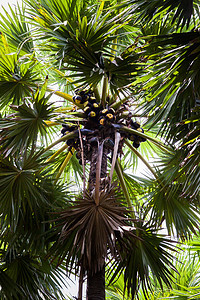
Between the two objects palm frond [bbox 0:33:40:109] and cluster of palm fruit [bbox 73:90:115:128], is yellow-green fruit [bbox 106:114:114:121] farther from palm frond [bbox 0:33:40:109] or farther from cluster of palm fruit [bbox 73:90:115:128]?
palm frond [bbox 0:33:40:109]

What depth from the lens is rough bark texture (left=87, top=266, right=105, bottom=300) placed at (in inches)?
115

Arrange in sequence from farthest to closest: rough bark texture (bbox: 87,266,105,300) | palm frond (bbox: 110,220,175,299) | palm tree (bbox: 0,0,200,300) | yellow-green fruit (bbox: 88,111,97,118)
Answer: yellow-green fruit (bbox: 88,111,97,118) → palm frond (bbox: 110,220,175,299) → rough bark texture (bbox: 87,266,105,300) → palm tree (bbox: 0,0,200,300)

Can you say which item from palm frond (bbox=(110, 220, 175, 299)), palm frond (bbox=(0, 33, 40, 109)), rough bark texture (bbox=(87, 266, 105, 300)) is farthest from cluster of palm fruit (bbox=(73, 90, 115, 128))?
rough bark texture (bbox=(87, 266, 105, 300))

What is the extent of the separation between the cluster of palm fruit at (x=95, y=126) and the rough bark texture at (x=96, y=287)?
93 cm

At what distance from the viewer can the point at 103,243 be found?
2.66m

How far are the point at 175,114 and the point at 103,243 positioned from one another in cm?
100

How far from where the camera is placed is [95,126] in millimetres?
3414

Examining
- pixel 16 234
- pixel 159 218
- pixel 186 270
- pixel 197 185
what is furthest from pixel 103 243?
pixel 186 270

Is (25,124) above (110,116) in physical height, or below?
below

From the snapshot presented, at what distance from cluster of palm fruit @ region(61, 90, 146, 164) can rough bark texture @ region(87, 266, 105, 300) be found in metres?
0.93

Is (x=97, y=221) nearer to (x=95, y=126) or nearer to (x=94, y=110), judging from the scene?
(x=95, y=126)

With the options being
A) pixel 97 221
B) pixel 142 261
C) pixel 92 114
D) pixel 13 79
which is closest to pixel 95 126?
pixel 92 114

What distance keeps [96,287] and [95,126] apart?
1.26m

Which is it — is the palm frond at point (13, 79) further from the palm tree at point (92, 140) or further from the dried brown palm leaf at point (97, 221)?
the dried brown palm leaf at point (97, 221)
